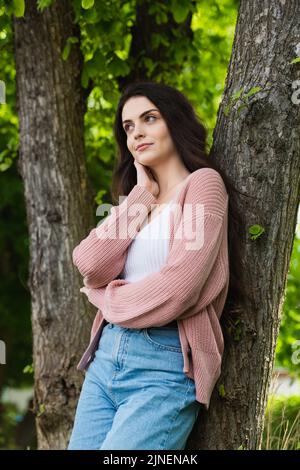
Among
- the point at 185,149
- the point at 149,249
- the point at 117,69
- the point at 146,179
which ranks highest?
the point at 117,69

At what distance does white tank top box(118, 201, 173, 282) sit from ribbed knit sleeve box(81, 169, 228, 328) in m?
0.11

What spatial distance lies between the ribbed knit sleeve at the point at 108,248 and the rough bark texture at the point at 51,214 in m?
1.45

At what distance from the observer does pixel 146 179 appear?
10.8ft

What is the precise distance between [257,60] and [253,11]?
0.81 ft

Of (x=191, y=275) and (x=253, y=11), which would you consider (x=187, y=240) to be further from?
(x=253, y=11)

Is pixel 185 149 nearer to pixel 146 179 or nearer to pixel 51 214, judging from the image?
pixel 146 179

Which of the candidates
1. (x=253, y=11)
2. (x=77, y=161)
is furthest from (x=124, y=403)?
(x=77, y=161)

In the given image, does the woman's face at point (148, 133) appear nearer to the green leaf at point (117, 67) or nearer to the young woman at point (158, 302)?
the young woman at point (158, 302)

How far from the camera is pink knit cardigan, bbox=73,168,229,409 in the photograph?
2.75m

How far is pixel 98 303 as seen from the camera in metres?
3.08

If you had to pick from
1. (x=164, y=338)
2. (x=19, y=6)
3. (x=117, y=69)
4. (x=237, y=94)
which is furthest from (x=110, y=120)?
(x=164, y=338)

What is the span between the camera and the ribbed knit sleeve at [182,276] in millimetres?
2730

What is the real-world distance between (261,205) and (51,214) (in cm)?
182

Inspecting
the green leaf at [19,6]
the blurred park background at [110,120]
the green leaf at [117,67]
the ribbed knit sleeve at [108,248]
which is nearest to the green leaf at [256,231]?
the ribbed knit sleeve at [108,248]
